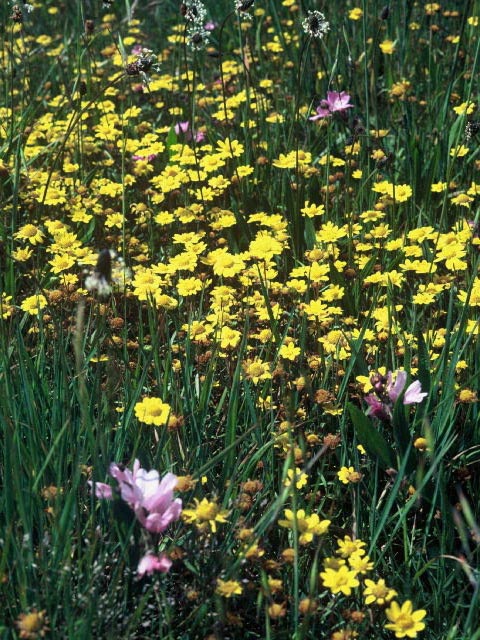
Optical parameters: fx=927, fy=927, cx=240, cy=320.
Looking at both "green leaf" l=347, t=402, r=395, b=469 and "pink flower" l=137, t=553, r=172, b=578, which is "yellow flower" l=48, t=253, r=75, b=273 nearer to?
"green leaf" l=347, t=402, r=395, b=469

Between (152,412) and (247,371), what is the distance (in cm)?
34

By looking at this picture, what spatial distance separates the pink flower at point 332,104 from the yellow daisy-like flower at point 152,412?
5.48 ft

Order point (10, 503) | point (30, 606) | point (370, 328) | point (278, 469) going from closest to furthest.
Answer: point (30, 606) → point (10, 503) → point (278, 469) → point (370, 328)

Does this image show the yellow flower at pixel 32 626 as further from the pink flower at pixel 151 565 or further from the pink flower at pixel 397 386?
the pink flower at pixel 397 386

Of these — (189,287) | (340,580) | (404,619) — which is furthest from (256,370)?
→ (404,619)

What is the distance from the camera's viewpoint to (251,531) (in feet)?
5.54

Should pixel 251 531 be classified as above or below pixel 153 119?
below

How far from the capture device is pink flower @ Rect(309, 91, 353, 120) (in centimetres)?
332

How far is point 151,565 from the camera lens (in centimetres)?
161

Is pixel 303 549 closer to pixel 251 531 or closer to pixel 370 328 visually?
pixel 251 531

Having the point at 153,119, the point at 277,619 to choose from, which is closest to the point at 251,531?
the point at 277,619

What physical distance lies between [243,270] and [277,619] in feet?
3.78

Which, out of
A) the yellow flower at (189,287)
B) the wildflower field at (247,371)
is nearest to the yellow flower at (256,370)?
the wildflower field at (247,371)

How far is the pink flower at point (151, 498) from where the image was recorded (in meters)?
1.69
